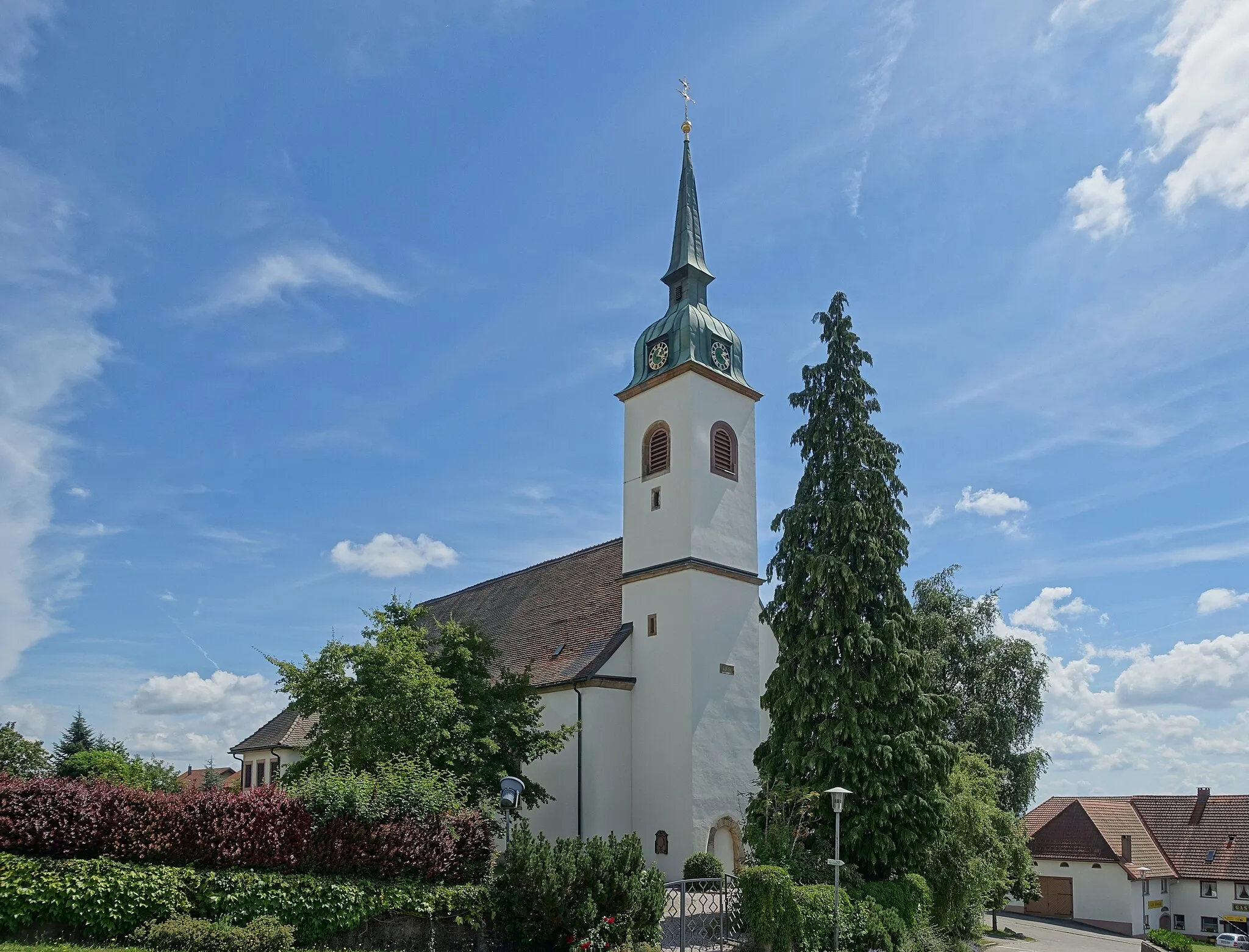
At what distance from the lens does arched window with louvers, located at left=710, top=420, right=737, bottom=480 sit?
28.7 meters

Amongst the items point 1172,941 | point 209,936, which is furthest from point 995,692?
point 209,936

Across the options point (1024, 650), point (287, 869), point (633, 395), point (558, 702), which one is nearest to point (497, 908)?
point (287, 869)

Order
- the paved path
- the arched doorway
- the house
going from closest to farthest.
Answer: the arched doorway < the paved path < the house

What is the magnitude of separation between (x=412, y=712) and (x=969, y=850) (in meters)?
13.2

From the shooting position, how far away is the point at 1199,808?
52938 mm

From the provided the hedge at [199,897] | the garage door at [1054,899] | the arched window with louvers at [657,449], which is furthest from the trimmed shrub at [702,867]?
the garage door at [1054,899]

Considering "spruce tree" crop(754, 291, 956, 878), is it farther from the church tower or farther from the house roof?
the house roof

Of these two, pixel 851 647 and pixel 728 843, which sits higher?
pixel 851 647

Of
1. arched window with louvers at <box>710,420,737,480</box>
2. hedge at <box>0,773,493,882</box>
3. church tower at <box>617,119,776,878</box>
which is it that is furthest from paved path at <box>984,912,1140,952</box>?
hedge at <box>0,773,493,882</box>

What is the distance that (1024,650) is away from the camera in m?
35.5

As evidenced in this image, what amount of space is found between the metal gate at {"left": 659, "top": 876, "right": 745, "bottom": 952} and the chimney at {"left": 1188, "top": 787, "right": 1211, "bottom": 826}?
44.6 m

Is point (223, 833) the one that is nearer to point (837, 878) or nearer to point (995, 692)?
point (837, 878)

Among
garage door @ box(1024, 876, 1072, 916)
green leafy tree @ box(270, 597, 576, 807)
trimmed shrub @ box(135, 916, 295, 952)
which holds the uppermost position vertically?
green leafy tree @ box(270, 597, 576, 807)

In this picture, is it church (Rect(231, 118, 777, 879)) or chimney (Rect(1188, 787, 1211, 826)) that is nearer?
church (Rect(231, 118, 777, 879))
